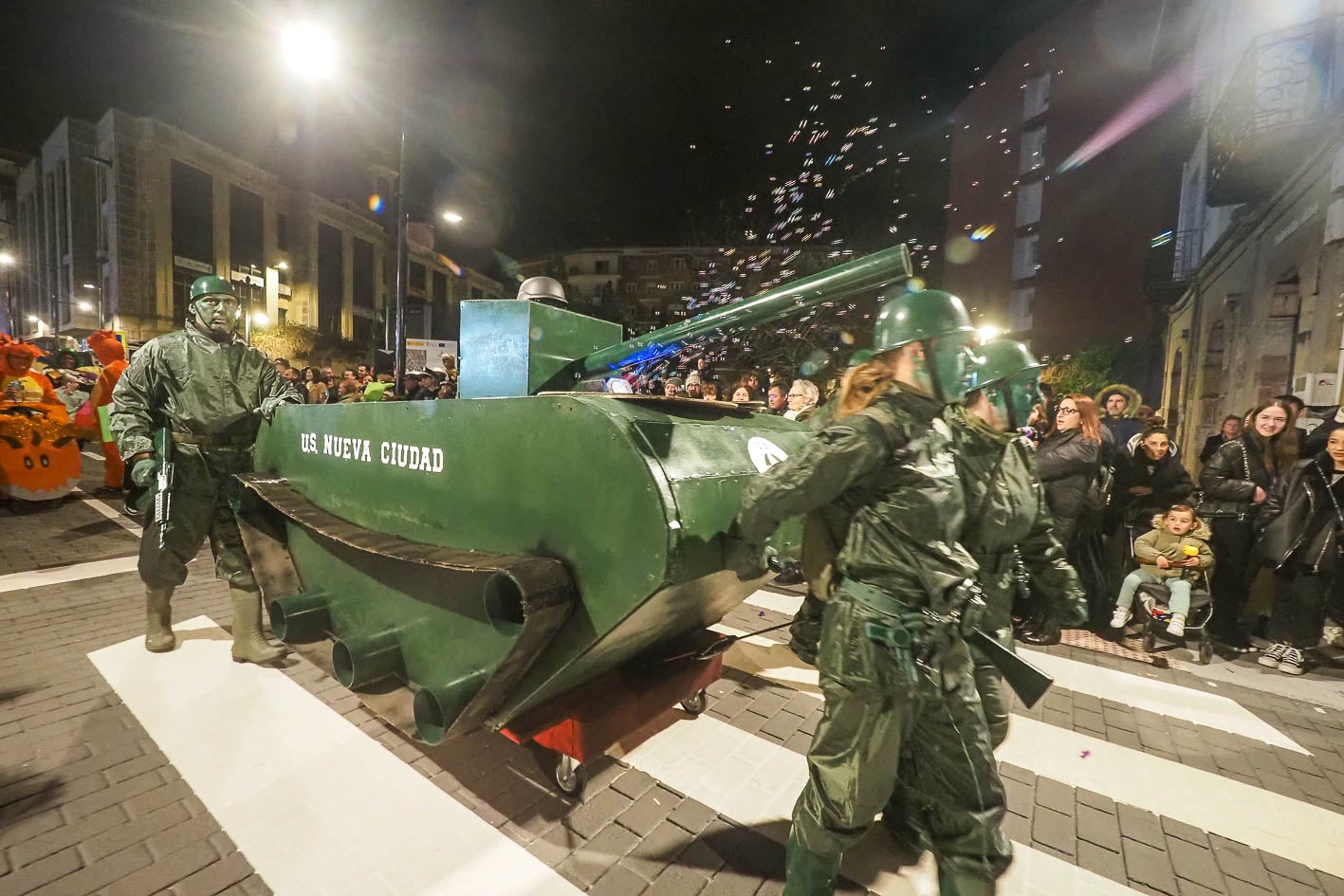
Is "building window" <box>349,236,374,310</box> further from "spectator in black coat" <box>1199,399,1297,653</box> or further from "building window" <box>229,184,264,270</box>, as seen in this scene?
"spectator in black coat" <box>1199,399,1297,653</box>

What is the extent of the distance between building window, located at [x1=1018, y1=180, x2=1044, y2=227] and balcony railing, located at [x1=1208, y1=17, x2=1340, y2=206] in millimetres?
18378

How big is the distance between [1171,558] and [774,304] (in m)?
4.76

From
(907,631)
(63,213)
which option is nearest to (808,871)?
(907,631)

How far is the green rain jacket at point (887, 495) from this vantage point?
1.75 metres

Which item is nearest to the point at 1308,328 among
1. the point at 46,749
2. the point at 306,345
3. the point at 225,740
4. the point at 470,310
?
the point at 470,310

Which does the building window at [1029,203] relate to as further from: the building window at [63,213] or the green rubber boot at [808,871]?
the building window at [63,213]

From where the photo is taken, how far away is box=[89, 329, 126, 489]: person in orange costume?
320 inches

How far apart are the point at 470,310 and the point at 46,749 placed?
9.30 feet

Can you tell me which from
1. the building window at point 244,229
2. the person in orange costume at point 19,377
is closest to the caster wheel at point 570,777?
the person in orange costume at point 19,377

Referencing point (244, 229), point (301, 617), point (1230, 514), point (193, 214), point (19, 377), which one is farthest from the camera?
point (244, 229)

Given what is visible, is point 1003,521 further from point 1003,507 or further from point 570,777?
point 570,777

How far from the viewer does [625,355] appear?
268 cm

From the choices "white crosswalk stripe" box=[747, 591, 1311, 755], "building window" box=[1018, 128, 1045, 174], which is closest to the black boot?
"white crosswalk stripe" box=[747, 591, 1311, 755]

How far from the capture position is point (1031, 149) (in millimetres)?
29500
